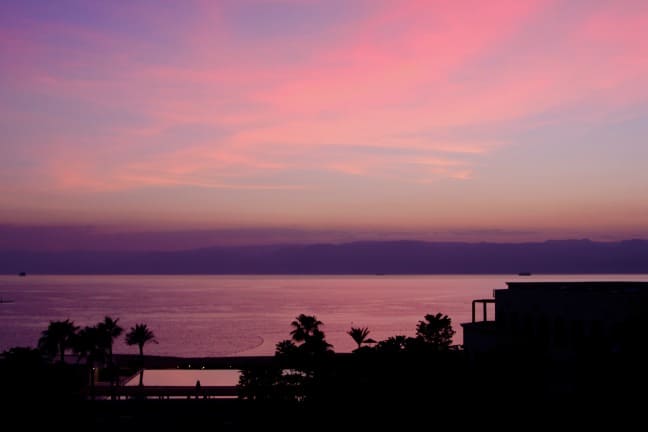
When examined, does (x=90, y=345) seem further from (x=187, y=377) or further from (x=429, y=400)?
(x=429, y=400)

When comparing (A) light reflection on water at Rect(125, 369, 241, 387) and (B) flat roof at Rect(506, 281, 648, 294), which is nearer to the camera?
(B) flat roof at Rect(506, 281, 648, 294)

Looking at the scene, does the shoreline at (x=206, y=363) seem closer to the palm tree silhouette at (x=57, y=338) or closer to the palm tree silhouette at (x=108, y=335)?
the palm tree silhouette at (x=108, y=335)

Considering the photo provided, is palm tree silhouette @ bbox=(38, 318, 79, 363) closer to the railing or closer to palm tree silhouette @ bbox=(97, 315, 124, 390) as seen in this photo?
palm tree silhouette @ bbox=(97, 315, 124, 390)

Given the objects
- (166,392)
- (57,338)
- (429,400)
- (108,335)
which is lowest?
(166,392)

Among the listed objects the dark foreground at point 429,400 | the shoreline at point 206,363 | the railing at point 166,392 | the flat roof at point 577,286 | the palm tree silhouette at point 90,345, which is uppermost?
the flat roof at point 577,286

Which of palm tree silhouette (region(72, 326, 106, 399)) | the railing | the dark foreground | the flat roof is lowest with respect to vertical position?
the railing

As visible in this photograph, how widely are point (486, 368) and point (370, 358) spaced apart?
25.7 feet

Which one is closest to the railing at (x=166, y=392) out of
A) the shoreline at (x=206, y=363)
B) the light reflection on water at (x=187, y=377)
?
the light reflection on water at (x=187, y=377)

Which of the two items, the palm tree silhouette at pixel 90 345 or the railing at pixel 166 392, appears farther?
the palm tree silhouette at pixel 90 345

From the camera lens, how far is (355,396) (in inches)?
→ 1411

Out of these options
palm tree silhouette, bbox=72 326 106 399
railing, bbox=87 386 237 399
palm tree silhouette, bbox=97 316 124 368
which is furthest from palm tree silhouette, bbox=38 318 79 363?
railing, bbox=87 386 237 399

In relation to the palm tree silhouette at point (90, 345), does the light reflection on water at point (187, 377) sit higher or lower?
lower

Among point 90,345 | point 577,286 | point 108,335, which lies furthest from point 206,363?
point 577,286

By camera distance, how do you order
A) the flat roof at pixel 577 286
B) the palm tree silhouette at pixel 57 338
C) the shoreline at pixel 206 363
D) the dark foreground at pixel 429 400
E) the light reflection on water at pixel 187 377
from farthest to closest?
1. the shoreline at pixel 206 363
2. the light reflection on water at pixel 187 377
3. the palm tree silhouette at pixel 57 338
4. the flat roof at pixel 577 286
5. the dark foreground at pixel 429 400
